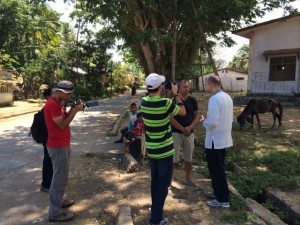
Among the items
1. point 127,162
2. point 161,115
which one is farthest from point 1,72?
point 161,115

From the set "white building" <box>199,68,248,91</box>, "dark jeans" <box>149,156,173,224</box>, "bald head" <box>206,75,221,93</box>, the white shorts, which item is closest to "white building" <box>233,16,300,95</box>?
the white shorts

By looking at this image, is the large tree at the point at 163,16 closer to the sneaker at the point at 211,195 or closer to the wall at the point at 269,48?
the sneaker at the point at 211,195

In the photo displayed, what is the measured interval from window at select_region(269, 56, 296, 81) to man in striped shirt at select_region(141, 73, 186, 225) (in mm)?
18230

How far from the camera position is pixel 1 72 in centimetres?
2184

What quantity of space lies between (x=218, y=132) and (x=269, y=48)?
1801 cm

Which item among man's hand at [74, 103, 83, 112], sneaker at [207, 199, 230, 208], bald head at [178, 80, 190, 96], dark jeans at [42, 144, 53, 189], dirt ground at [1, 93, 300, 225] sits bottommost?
dirt ground at [1, 93, 300, 225]

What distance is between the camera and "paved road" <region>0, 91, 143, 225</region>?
4.89 m

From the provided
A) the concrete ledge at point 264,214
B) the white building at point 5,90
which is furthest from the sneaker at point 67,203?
the white building at point 5,90

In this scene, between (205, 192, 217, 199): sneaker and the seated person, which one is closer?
(205, 192, 217, 199): sneaker

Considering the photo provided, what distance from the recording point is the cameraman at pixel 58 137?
4177mm

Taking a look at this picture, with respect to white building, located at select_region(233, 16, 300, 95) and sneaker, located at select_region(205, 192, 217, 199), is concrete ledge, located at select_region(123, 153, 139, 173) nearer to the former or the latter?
sneaker, located at select_region(205, 192, 217, 199)

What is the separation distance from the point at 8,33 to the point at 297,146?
81.1ft

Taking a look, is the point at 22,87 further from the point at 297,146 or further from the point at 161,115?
the point at 161,115

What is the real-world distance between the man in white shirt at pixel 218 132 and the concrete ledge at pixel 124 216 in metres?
1.17
